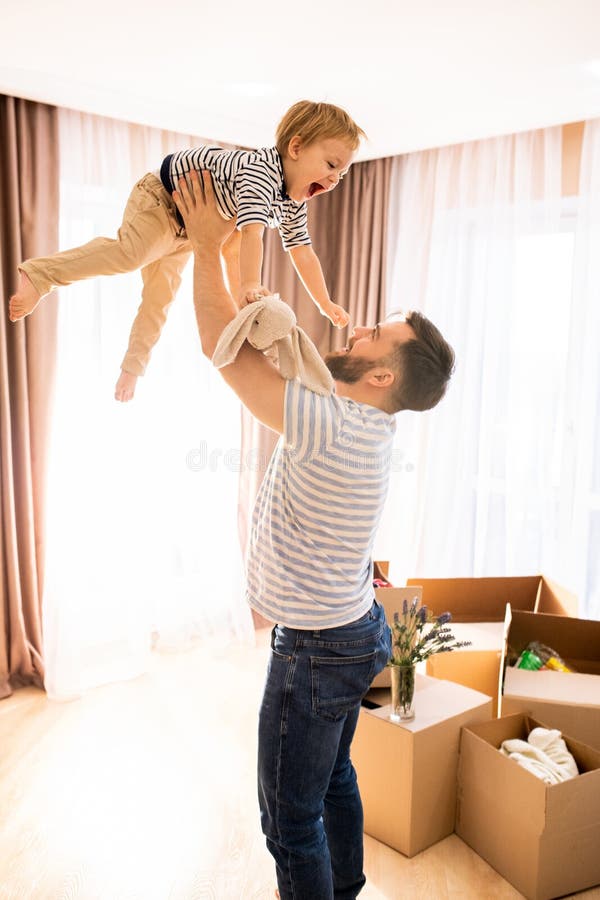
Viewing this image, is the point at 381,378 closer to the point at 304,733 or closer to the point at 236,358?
the point at 236,358

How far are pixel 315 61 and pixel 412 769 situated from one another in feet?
7.33

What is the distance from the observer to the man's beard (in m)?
1.44

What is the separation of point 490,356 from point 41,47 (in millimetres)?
2151

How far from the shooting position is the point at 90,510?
325 cm

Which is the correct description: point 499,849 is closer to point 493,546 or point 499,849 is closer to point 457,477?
point 493,546

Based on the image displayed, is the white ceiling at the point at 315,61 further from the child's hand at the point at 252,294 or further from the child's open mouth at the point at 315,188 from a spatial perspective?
the child's hand at the point at 252,294

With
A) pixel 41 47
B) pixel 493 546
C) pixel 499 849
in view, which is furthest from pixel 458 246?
pixel 499 849

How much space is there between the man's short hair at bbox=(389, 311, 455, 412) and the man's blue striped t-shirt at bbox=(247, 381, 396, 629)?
0.21 ft

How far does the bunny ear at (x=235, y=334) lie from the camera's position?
4.05 ft

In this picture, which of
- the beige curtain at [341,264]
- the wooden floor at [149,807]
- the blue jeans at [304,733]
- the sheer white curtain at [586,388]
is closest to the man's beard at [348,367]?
the blue jeans at [304,733]

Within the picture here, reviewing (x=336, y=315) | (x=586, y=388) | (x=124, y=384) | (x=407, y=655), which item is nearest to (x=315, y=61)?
(x=336, y=315)

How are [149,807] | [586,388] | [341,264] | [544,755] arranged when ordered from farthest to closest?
1. [341,264]
2. [586,388]
3. [149,807]
4. [544,755]

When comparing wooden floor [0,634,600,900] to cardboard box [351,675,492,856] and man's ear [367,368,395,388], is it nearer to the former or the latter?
cardboard box [351,675,492,856]

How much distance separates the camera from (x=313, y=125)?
4.79ft
